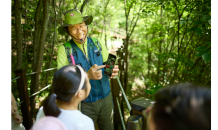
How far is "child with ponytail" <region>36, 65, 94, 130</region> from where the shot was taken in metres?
1.04

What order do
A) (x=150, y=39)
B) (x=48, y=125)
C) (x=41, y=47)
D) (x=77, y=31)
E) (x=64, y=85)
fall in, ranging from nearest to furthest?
1. (x=48, y=125)
2. (x=64, y=85)
3. (x=77, y=31)
4. (x=41, y=47)
5. (x=150, y=39)

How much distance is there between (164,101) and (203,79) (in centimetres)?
517

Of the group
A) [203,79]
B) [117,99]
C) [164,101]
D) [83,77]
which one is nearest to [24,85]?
[83,77]

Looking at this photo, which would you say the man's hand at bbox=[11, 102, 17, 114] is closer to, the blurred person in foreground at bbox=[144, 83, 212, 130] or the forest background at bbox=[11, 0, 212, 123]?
the forest background at bbox=[11, 0, 212, 123]

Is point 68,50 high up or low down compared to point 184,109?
up

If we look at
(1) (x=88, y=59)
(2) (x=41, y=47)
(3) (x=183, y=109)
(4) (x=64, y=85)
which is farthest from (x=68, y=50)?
(2) (x=41, y=47)

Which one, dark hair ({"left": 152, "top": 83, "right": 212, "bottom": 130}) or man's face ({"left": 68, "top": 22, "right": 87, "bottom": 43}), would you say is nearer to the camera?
dark hair ({"left": 152, "top": 83, "right": 212, "bottom": 130})

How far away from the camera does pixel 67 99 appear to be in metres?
1.13

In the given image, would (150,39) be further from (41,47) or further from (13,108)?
(13,108)

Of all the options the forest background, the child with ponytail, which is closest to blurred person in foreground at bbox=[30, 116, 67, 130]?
the child with ponytail

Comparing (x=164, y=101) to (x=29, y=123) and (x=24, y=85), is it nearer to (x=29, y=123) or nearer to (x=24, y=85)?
(x=24, y=85)

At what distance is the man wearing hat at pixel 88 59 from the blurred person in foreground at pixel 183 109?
1.24m

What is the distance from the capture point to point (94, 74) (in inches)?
62.3

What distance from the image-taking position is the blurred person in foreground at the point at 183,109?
47 cm
